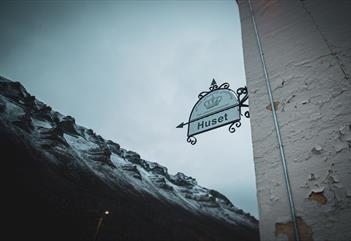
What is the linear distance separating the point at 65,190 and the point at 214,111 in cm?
3471

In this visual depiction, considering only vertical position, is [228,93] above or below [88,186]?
below

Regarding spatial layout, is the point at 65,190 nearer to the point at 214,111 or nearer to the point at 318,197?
the point at 214,111

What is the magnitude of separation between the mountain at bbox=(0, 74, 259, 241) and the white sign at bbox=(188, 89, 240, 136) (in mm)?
20358

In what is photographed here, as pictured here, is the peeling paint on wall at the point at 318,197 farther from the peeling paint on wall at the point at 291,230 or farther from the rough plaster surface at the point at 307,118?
the peeling paint on wall at the point at 291,230

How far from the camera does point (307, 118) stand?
6.04 feet

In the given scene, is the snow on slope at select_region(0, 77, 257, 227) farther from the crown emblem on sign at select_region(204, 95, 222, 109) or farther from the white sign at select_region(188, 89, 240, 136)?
the crown emblem on sign at select_region(204, 95, 222, 109)

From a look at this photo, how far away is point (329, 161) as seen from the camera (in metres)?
1.58

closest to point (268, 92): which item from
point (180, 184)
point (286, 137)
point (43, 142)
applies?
point (286, 137)

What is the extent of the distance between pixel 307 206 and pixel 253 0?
306cm

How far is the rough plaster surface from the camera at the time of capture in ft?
4.91

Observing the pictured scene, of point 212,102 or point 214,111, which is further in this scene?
point 212,102

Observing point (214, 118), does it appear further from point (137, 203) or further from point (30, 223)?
point (137, 203)

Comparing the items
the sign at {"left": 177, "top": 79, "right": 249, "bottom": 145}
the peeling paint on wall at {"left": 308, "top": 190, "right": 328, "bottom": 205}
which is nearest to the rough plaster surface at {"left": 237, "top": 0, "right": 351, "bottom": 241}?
the peeling paint on wall at {"left": 308, "top": 190, "right": 328, "bottom": 205}

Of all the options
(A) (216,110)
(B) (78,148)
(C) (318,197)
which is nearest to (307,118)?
(C) (318,197)
